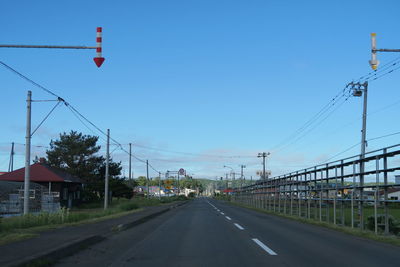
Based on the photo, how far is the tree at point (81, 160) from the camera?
65625 millimetres

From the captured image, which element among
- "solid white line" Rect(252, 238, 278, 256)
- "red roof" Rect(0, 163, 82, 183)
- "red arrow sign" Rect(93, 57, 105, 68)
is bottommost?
"solid white line" Rect(252, 238, 278, 256)

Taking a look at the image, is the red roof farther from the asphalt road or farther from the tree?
the asphalt road

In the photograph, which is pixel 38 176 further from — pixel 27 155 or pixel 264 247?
pixel 264 247

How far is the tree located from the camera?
6562 cm

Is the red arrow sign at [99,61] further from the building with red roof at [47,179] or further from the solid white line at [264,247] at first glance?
the building with red roof at [47,179]

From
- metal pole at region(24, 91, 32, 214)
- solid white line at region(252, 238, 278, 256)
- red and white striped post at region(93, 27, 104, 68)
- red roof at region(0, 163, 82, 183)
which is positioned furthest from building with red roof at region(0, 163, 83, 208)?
red and white striped post at region(93, 27, 104, 68)

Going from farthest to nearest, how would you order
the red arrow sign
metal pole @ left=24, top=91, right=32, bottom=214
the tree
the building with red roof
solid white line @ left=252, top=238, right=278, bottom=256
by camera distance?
the tree
the building with red roof
metal pole @ left=24, top=91, right=32, bottom=214
the red arrow sign
solid white line @ left=252, top=238, right=278, bottom=256

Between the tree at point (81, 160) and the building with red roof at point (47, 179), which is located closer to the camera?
the building with red roof at point (47, 179)

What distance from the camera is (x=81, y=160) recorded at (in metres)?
67.1

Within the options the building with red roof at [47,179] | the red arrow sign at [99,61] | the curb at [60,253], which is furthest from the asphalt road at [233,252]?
the building with red roof at [47,179]

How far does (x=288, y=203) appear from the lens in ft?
103

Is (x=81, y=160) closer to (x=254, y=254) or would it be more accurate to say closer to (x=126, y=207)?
(x=126, y=207)

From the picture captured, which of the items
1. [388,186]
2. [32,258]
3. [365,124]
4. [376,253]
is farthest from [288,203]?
[32,258]

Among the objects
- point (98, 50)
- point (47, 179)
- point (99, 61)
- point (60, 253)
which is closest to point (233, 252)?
point (60, 253)
